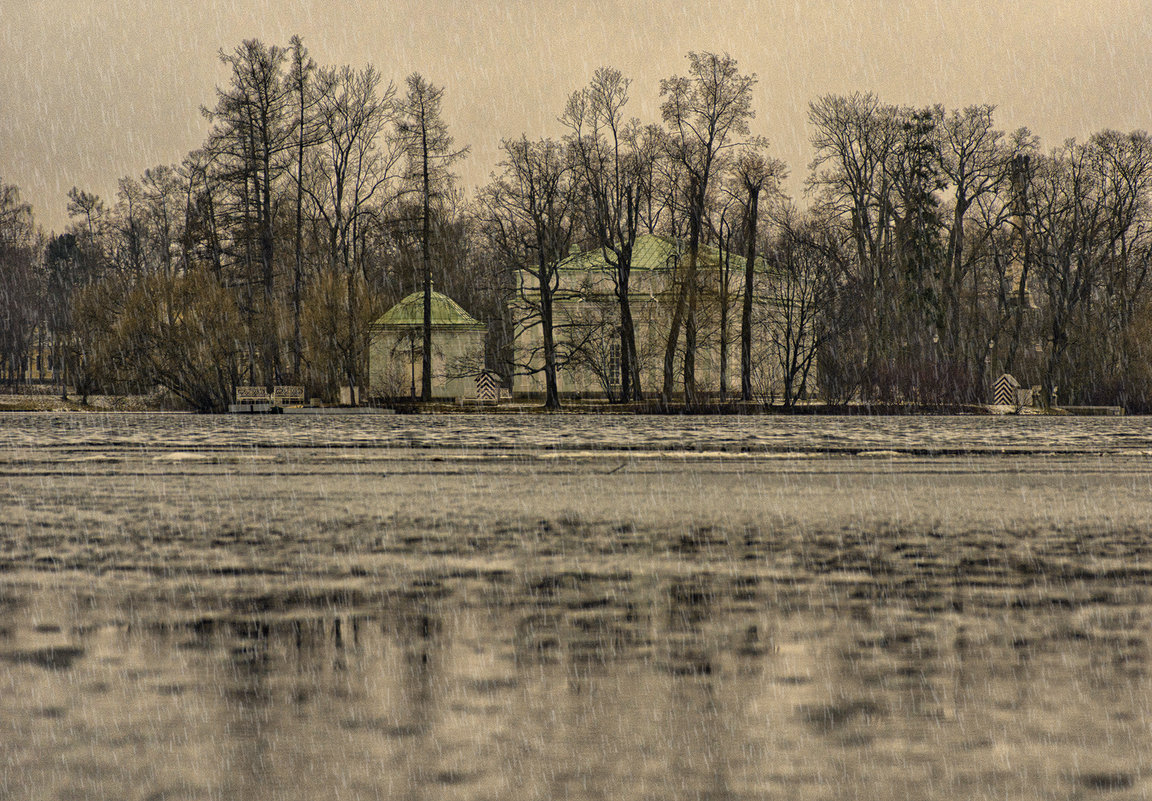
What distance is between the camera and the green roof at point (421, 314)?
218ft

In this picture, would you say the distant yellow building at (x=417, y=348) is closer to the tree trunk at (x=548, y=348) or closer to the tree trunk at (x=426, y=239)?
the tree trunk at (x=426, y=239)

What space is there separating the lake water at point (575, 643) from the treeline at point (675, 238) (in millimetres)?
30835

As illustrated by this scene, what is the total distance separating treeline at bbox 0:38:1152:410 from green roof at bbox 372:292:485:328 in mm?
5495

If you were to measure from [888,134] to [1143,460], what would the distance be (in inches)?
1398

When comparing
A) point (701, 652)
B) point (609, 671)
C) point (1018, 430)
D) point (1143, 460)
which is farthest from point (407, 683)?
point (1018, 430)

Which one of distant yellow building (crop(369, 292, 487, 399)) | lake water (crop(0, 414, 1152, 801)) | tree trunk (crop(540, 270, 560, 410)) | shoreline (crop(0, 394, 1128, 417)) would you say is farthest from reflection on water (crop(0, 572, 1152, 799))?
distant yellow building (crop(369, 292, 487, 399))

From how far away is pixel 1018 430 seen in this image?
32188mm

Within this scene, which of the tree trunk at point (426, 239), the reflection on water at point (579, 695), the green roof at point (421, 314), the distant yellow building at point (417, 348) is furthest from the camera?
the green roof at point (421, 314)

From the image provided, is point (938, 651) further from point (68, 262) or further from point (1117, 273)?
point (68, 262)

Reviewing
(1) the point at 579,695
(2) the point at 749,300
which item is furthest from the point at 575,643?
(2) the point at 749,300

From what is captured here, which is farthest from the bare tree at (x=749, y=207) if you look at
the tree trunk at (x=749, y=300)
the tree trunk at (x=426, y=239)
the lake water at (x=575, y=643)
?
the lake water at (x=575, y=643)

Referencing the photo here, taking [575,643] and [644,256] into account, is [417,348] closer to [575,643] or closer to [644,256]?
[644,256]

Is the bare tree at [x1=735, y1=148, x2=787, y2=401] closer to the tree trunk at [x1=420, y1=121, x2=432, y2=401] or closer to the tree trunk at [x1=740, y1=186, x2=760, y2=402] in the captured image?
the tree trunk at [x1=740, y1=186, x2=760, y2=402]

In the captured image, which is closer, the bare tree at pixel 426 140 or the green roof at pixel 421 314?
the bare tree at pixel 426 140
